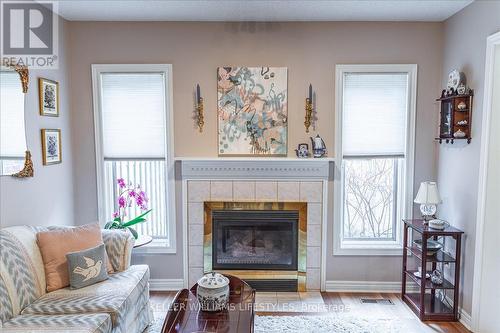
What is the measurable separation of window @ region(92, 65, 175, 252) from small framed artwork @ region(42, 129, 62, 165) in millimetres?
388

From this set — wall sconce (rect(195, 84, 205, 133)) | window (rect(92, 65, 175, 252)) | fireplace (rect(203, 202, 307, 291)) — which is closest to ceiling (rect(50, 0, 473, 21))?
window (rect(92, 65, 175, 252))

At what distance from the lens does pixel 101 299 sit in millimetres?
2361

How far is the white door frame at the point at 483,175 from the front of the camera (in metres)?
2.69

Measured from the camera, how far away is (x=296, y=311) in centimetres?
321

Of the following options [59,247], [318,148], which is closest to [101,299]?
[59,247]

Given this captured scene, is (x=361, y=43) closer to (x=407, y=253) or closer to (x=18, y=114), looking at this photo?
(x=407, y=253)

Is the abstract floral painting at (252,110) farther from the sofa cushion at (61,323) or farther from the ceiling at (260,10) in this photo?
the sofa cushion at (61,323)

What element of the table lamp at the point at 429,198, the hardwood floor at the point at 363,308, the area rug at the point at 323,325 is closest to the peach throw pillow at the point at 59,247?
the area rug at the point at 323,325

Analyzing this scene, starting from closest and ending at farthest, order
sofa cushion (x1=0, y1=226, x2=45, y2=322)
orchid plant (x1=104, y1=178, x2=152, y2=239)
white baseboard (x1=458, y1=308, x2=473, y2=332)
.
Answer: sofa cushion (x1=0, y1=226, x2=45, y2=322) < white baseboard (x1=458, y1=308, x2=473, y2=332) < orchid plant (x1=104, y1=178, x2=152, y2=239)

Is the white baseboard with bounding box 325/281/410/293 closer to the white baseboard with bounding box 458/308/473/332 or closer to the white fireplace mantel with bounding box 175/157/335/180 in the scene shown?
the white baseboard with bounding box 458/308/473/332

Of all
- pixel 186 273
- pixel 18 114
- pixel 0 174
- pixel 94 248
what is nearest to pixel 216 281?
pixel 94 248

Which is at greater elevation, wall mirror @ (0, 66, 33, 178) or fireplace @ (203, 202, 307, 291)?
wall mirror @ (0, 66, 33, 178)

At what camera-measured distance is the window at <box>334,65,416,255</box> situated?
352 centimetres

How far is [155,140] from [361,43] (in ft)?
7.64
